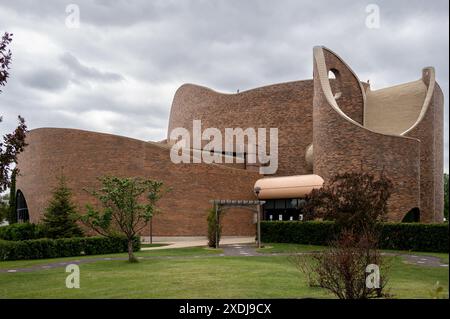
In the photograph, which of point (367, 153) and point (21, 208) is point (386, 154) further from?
point (21, 208)

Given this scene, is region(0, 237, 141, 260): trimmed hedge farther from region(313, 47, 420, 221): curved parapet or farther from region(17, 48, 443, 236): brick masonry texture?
region(313, 47, 420, 221): curved parapet

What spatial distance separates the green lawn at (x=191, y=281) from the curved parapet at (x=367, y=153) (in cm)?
1070

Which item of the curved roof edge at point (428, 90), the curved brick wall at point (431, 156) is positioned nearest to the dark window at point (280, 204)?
the curved roof edge at point (428, 90)

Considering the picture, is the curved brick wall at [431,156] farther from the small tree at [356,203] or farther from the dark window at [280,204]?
the small tree at [356,203]

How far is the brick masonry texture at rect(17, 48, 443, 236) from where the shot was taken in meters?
27.9

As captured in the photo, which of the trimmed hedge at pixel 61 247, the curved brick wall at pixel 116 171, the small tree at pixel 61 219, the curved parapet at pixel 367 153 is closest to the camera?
the trimmed hedge at pixel 61 247

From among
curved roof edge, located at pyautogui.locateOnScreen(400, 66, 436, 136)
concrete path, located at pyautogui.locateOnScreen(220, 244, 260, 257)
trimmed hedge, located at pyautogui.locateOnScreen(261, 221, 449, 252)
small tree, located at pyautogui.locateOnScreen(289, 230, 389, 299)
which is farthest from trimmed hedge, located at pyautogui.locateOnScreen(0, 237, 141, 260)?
curved roof edge, located at pyautogui.locateOnScreen(400, 66, 436, 136)

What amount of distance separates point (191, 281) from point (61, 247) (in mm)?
11341

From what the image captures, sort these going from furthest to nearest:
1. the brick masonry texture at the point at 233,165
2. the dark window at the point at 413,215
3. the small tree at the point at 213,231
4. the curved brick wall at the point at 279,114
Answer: the curved brick wall at the point at 279,114 → the dark window at the point at 413,215 → the brick masonry texture at the point at 233,165 → the small tree at the point at 213,231

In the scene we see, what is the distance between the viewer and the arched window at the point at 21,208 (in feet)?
109

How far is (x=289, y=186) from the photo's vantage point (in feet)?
106

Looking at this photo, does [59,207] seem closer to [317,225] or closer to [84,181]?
[84,181]

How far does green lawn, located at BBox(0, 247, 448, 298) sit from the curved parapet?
35.1 ft
